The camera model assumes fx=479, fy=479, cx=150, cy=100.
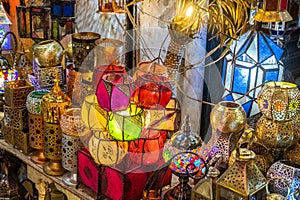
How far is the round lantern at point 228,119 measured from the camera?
4.63 ft

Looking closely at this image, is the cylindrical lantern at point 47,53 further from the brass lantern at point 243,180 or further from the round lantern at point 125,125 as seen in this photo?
the brass lantern at point 243,180

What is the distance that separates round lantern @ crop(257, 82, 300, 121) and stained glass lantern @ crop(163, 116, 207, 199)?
224mm

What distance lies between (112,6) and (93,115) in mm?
426

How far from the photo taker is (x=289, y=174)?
1.32m

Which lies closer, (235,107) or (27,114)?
(235,107)

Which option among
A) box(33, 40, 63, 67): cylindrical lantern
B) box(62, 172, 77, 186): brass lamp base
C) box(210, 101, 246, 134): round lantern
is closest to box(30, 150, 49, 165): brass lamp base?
box(62, 172, 77, 186): brass lamp base

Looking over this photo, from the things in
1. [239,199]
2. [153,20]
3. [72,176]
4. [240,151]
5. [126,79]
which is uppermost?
[153,20]

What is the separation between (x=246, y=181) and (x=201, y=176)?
17 cm

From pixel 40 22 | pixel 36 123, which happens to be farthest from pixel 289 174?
pixel 40 22

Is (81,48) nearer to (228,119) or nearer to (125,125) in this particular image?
(125,125)

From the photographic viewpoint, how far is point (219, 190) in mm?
1292

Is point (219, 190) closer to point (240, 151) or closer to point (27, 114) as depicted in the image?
point (240, 151)

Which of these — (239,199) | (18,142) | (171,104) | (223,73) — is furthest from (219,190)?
(18,142)

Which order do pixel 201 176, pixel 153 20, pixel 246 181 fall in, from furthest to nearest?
pixel 153 20 → pixel 201 176 → pixel 246 181
